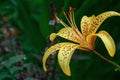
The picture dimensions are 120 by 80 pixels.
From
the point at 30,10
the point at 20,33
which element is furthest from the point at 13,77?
the point at 20,33

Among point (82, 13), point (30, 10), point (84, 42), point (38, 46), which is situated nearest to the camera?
point (84, 42)

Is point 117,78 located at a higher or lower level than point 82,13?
lower

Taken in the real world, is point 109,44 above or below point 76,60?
above

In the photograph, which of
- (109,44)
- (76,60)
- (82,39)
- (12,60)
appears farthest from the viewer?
(76,60)

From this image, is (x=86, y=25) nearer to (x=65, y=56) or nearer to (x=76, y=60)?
(x=65, y=56)

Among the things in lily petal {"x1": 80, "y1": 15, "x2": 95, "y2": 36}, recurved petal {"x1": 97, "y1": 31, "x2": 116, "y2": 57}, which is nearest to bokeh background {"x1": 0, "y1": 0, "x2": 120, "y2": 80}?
lily petal {"x1": 80, "y1": 15, "x2": 95, "y2": 36}

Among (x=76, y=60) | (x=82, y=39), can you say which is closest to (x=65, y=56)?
(x=82, y=39)

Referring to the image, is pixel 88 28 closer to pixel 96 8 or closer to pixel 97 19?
pixel 97 19

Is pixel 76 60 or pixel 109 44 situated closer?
pixel 109 44

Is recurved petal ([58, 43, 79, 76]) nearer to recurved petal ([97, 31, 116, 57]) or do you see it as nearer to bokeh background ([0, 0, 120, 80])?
recurved petal ([97, 31, 116, 57])
